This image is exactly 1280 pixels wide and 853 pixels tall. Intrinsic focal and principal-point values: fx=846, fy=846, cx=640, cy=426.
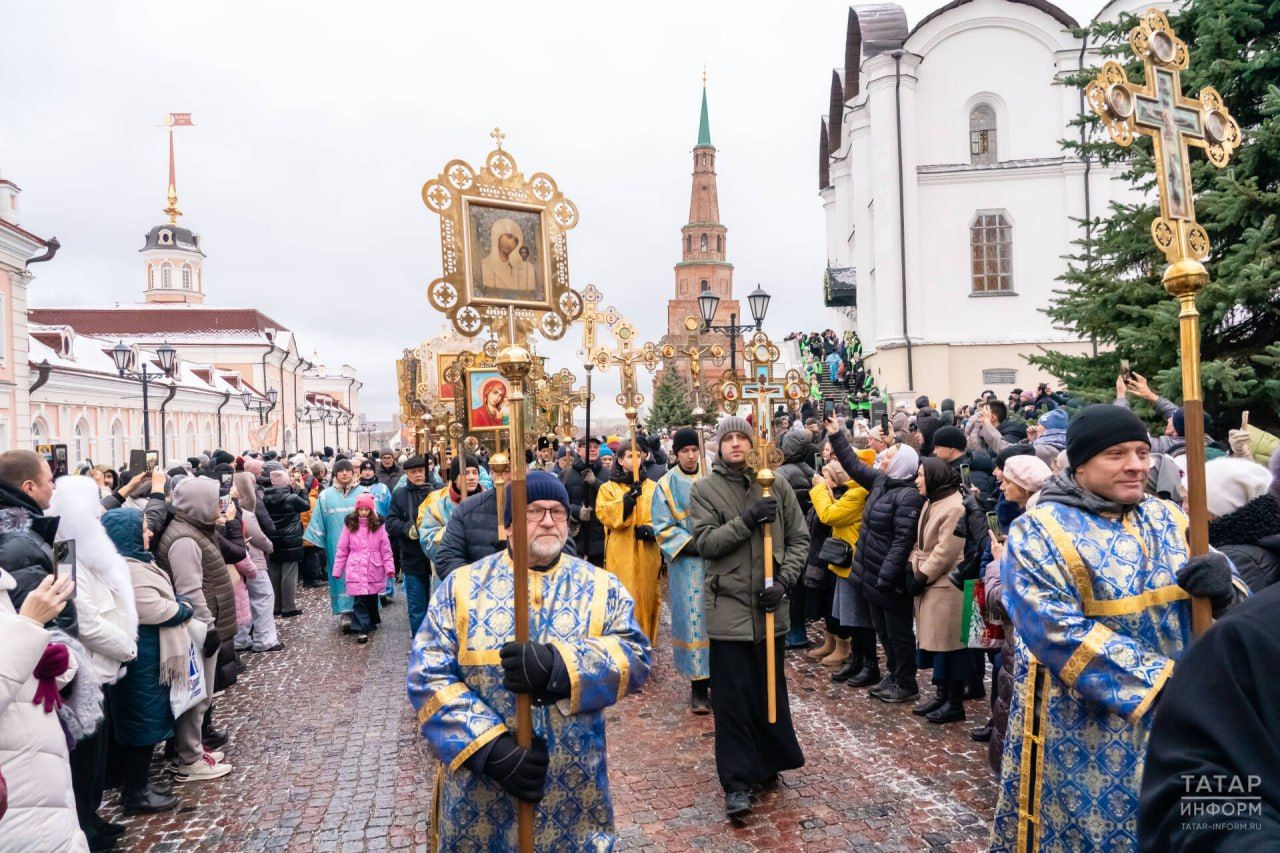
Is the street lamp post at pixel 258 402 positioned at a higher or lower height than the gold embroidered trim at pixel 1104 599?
higher

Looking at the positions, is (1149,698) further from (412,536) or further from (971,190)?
(971,190)

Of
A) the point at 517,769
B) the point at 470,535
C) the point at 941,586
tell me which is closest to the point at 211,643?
the point at 470,535

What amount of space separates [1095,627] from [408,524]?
7506 mm

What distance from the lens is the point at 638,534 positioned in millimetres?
8086

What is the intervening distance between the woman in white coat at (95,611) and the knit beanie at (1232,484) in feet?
16.1

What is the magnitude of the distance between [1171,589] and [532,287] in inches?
108

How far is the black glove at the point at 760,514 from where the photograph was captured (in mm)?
4777

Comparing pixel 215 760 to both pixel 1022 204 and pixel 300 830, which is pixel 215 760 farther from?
pixel 1022 204

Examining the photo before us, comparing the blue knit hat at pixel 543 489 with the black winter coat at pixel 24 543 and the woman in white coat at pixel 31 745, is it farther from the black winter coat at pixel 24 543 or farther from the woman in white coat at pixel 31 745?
the black winter coat at pixel 24 543

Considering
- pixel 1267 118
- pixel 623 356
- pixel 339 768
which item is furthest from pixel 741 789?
pixel 1267 118

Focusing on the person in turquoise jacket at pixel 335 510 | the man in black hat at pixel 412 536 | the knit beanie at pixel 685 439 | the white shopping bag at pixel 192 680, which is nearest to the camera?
the white shopping bag at pixel 192 680

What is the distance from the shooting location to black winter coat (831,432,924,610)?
243 inches

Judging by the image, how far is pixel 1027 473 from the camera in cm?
467

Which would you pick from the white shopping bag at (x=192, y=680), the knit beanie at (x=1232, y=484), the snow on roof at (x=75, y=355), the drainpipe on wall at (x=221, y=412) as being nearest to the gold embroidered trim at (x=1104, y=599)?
the knit beanie at (x=1232, y=484)
